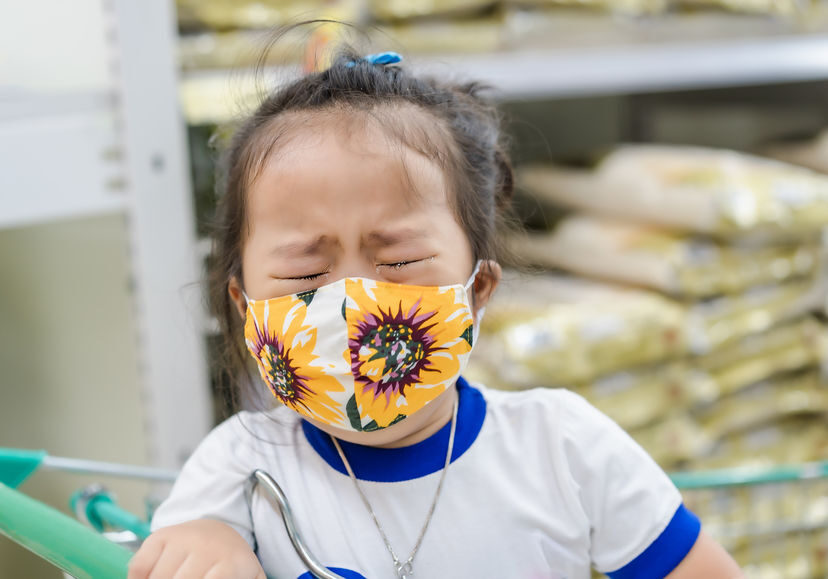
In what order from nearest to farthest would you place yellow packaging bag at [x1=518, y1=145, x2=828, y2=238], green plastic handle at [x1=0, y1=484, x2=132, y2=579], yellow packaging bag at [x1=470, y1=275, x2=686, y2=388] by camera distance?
green plastic handle at [x1=0, y1=484, x2=132, y2=579] → yellow packaging bag at [x1=470, y1=275, x2=686, y2=388] → yellow packaging bag at [x1=518, y1=145, x2=828, y2=238]

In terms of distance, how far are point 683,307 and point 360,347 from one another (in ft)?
2.81

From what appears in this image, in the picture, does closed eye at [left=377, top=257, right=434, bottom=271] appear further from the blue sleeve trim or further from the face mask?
the blue sleeve trim

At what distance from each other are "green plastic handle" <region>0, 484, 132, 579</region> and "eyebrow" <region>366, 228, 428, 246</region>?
0.22 meters

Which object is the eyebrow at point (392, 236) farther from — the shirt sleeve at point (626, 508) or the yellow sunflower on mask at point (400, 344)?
the shirt sleeve at point (626, 508)

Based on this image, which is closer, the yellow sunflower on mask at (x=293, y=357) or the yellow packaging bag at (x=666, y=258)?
the yellow sunflower on mask at (x=293, y=357)

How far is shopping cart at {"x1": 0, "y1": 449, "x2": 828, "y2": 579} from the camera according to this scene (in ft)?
1.50

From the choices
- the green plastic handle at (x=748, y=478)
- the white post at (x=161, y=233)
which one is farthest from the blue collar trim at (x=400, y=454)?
the white post at (x=161, y=233)

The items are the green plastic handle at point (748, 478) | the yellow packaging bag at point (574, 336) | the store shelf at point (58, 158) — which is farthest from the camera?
the yellow packaging bag at point (574, 336)

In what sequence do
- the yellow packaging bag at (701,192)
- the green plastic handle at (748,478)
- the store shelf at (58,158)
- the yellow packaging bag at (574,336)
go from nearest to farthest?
the green plastic handle at (748,478)
the store shelf at (58,158)
the yellow packaging bag at (574,336)
the yellow packaging bag at (701,192)

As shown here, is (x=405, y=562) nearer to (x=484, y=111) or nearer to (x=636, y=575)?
(x=636, y=575)

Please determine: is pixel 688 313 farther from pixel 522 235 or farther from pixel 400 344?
pixel 400 344

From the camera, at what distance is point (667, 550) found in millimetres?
572

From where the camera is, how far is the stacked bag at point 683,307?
46.8 inches

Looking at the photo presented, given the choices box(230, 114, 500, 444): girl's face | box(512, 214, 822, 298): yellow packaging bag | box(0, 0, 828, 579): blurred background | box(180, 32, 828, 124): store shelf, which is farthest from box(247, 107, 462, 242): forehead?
box(512, 214, 822, 298): yellow packaging bag
